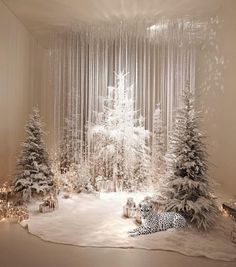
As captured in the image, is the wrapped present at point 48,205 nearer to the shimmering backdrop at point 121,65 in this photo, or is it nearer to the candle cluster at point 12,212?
the candle cluster at point 12,212

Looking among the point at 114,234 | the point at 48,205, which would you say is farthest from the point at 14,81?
the point at 114,234

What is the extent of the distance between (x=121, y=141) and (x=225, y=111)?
73.2 inches

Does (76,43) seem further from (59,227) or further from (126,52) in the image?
(59,227)

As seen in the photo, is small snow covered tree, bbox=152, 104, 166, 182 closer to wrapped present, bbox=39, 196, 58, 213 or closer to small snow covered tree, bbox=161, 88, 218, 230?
small snow covered tree, bbox=161, 88, 218, 230

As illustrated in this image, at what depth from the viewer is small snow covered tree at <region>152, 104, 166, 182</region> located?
18.1ft

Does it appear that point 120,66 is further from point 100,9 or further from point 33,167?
point 33,167

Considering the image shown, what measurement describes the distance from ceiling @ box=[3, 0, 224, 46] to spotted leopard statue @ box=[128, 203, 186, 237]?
3117 mm

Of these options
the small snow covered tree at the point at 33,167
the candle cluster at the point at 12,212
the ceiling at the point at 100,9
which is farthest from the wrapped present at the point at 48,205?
the ceiling at the point at 100,9

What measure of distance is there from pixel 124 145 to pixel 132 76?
4.22 ft

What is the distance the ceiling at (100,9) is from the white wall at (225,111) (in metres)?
0.35

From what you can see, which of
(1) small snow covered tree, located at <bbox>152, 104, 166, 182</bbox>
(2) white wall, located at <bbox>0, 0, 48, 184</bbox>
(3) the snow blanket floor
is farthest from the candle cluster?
(1) small snow covered tree, located at <bbox>152, 104, 166, 182</bbox>

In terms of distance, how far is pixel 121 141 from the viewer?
17.9ft

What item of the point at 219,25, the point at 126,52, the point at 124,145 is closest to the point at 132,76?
the point at 126,52

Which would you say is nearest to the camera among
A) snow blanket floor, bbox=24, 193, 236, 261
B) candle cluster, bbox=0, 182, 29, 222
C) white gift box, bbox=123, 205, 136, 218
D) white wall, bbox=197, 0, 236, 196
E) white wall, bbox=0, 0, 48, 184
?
snow blanket floor, bbox=24, 193, 236, 261
